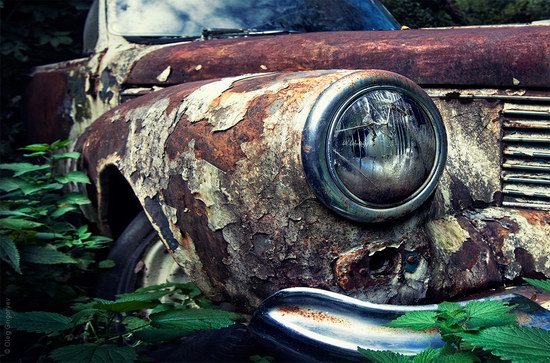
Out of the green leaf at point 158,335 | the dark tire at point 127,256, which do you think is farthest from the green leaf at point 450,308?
the dark tire at point 127,256

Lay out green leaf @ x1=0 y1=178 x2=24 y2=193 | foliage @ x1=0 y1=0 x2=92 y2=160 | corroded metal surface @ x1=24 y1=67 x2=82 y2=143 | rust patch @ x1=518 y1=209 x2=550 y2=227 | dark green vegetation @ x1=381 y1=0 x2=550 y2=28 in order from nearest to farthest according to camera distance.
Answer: rust patch @ x1=518 y1=209 x2=550 y2=227, green leaf @ x1=0 y1=178 x2=24 y2=193, corroded metal surface @ x1=24 y1=67 x2=82 y2=143, foliage @ x1=0 y1=0 x2=92 y2=160, dark green vegetation @ x1=381 y1=0 x2=550 y2=28

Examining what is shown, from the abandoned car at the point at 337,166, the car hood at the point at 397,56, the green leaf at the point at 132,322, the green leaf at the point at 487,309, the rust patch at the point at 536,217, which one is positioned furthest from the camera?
the green leaf at the point at 132,322

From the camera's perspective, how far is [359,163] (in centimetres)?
188

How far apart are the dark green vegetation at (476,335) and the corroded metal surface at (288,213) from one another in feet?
0.54

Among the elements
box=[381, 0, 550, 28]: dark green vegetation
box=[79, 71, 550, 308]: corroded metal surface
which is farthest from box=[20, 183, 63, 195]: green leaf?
box=[381, 0, 550, 28]: dark green vegetation

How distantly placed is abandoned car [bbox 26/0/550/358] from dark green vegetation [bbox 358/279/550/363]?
164 mm

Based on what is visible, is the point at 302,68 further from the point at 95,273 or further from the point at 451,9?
the point at 451,9

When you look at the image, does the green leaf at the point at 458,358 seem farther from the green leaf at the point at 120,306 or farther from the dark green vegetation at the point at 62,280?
the green leaf at the point at 120,306

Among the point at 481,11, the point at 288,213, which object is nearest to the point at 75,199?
the point at 288,213

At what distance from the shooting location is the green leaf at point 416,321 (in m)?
1.75

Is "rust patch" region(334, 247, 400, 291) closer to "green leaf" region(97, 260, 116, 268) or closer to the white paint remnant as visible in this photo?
the white paint remnant

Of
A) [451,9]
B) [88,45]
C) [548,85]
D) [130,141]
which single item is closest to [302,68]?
[130,141]

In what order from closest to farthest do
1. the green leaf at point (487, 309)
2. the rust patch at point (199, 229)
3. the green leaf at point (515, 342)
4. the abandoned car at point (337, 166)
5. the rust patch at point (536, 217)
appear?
the green leaf at point (515, 342), the green leaf at point (487, 309), the abandoned car at point (337, 166), the rust patch at point (199, 229), the rust patch at point (536, 217)

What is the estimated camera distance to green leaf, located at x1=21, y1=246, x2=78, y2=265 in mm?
2666
